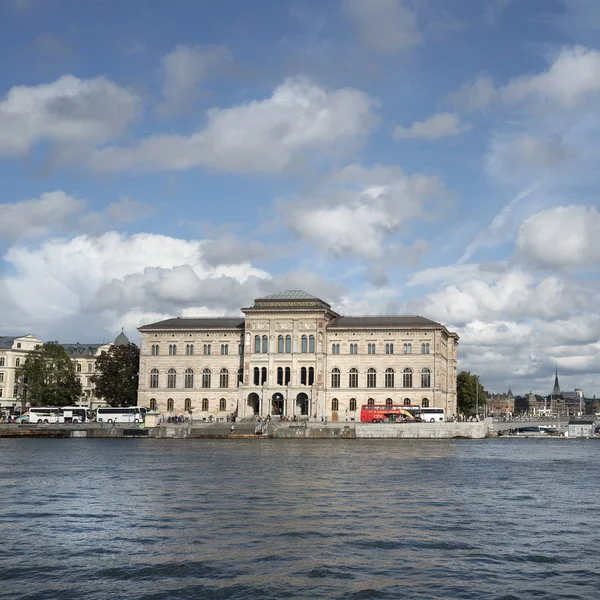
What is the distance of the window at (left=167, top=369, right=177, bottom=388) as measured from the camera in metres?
124

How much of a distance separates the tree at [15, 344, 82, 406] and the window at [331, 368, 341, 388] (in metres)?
41.9

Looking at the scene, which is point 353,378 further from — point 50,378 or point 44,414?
point 50,378

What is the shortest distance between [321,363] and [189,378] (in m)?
20.1

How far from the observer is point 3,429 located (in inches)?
4188

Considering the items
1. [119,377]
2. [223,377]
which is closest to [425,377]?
[223,377]

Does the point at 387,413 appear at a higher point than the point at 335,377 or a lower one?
lower

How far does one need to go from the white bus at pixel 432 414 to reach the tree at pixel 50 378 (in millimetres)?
55111

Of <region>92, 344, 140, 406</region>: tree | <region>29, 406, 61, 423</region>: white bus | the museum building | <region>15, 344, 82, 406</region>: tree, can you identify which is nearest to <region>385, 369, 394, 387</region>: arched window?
the museum building

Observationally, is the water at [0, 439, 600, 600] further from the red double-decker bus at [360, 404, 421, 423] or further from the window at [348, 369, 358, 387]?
the window at [348, 369, 358, 387]

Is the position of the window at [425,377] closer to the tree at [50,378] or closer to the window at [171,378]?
the window at [171,378]

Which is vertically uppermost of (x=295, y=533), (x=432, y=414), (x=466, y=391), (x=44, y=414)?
(x=466, y=391)

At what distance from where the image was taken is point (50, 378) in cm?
13000

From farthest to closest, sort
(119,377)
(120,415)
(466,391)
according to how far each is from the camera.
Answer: (466,391), (119,377), (120,415)

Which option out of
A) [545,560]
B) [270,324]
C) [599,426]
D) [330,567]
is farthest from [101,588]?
[599,426]
